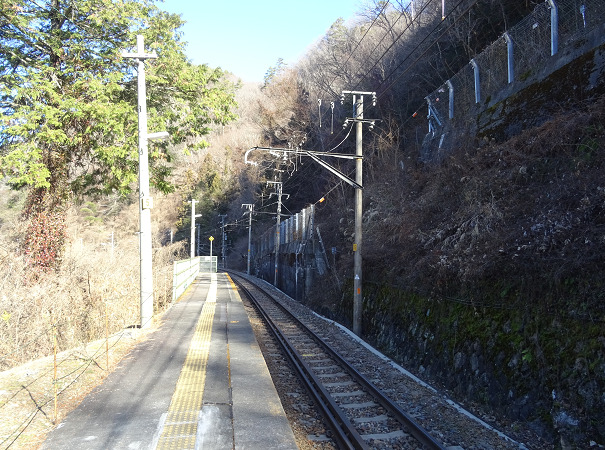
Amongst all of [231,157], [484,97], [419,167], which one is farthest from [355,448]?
[231,157]

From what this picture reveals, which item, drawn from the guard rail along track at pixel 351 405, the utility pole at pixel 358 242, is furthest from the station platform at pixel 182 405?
the utility pole at pixel 358 242

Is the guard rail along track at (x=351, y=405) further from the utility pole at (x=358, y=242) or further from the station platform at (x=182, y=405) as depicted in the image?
the utility pole at (x=358, y=242)

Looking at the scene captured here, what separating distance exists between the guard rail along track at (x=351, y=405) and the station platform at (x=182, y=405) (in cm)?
86

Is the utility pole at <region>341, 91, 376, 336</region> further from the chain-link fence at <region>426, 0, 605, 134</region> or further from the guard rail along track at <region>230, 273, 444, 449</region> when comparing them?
the chain-link fence at <region>426, 0, 605, 134</region>

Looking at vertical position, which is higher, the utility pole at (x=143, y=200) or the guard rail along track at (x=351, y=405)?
the utility pole at (x=143, y=200)

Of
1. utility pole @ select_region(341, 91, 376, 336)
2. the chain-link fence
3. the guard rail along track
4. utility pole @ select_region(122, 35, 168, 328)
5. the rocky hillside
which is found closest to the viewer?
the guard rail along track

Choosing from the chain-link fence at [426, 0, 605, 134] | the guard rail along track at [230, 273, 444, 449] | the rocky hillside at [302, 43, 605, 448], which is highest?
the chain-link fence at [426, 0, 605, 134]

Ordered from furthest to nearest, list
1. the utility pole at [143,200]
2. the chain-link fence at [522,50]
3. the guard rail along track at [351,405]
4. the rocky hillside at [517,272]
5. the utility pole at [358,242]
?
the utility pole at [358,242]
the chain-link fence at [522,50]
the utility pole at [143,200]
the rocky hillside at [517,272]
the guard rail along track at [351,405]

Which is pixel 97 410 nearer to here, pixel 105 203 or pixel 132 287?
pixel 132 287

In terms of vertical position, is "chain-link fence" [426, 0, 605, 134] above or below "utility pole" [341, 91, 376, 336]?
above

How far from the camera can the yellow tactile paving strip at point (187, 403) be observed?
4.82 m

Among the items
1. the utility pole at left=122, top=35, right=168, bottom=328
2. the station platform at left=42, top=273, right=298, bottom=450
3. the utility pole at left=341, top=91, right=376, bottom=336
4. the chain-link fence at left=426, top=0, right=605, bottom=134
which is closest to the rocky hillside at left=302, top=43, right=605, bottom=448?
the utility pole at left=341, top=91, right=376, bottom=336

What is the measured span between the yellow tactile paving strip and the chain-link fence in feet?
36.7

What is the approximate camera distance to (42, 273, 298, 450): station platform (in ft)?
16.0
